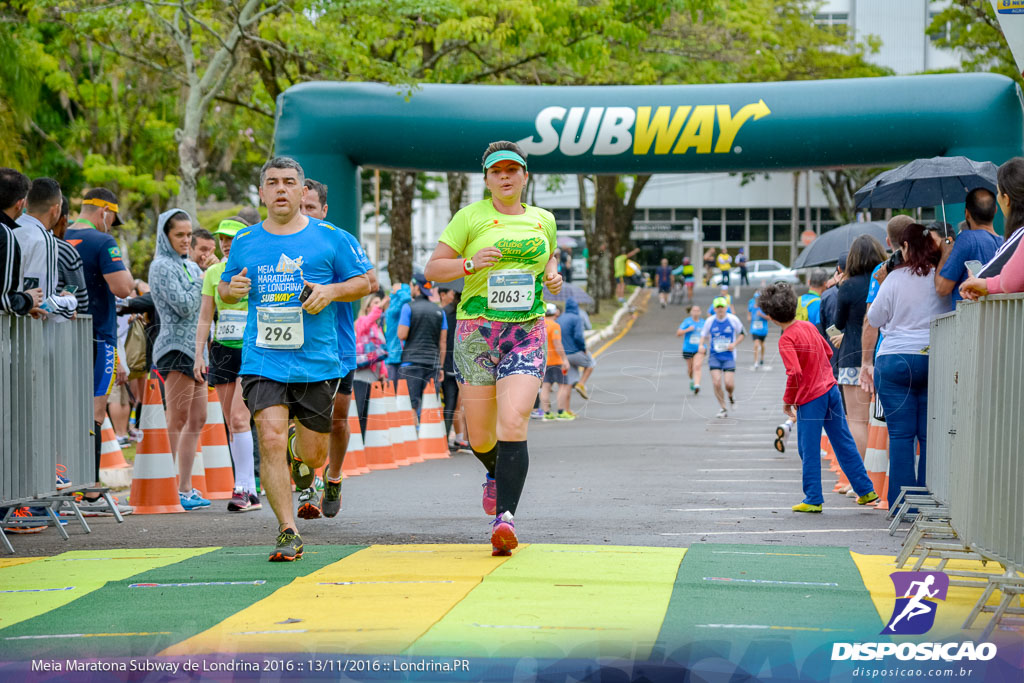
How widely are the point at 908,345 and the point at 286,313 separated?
12.4ft

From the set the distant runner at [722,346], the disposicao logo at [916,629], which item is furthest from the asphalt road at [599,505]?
the disposicao logo at [916,629]

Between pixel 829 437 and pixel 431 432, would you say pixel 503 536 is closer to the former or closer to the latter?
pixel 829 437

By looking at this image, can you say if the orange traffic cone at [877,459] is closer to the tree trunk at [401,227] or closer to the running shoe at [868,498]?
the running shoe at [868,498]

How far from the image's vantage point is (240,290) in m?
6.25

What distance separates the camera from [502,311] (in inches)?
247

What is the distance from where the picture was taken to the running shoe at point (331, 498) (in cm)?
749

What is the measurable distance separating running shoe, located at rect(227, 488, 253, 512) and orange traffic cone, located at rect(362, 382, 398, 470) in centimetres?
325

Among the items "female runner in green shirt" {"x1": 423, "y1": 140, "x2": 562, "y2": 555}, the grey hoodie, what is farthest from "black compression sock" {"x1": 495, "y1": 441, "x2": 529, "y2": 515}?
the grey hoodie

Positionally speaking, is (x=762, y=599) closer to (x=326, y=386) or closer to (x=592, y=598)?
(x=592, y=598)

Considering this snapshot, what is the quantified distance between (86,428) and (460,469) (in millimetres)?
4616

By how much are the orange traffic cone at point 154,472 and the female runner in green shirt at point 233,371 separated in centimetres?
41

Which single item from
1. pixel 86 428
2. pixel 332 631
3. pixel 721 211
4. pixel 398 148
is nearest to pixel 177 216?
pixel 86 428

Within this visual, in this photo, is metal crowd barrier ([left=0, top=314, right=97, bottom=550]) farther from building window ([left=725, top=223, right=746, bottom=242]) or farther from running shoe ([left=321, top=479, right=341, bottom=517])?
building window ([left=725, top=223, right=746, bottom=242])

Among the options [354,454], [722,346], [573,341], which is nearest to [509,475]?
[354,454]
